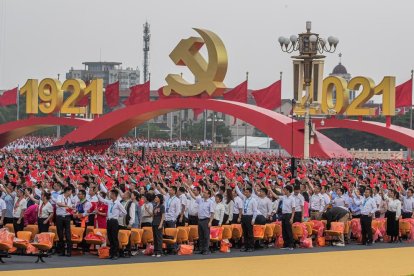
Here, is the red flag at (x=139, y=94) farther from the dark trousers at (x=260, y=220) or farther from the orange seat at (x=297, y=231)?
the dark trousers at (x=260, y=220)

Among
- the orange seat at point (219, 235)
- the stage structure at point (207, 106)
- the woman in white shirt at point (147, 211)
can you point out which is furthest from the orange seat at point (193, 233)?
the stage structure at point (207, 106)

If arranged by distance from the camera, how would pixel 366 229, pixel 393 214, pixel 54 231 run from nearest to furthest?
pixel 54 231
pixel 366 229
pixel 393 214

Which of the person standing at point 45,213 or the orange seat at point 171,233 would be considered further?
the orange seat at point 171,233

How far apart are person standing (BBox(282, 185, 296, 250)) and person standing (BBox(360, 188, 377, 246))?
2.22 m

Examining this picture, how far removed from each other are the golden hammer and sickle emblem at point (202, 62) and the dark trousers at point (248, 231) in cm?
2708

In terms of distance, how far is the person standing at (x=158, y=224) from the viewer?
21766 millimetres

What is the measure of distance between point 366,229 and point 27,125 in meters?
38.8

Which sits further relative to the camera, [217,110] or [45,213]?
[217,110]

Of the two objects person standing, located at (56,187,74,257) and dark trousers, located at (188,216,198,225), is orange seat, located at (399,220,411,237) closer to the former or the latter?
dark trousers, located at (188,216,198,225)

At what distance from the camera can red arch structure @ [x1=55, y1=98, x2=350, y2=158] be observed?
48.6 meters

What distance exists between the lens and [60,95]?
61594 millimetres

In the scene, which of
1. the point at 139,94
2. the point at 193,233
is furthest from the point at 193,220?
the point at 139,94

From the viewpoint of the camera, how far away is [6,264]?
774 inches

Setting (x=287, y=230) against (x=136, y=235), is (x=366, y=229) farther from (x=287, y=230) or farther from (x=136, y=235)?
(x=136, y=235)
